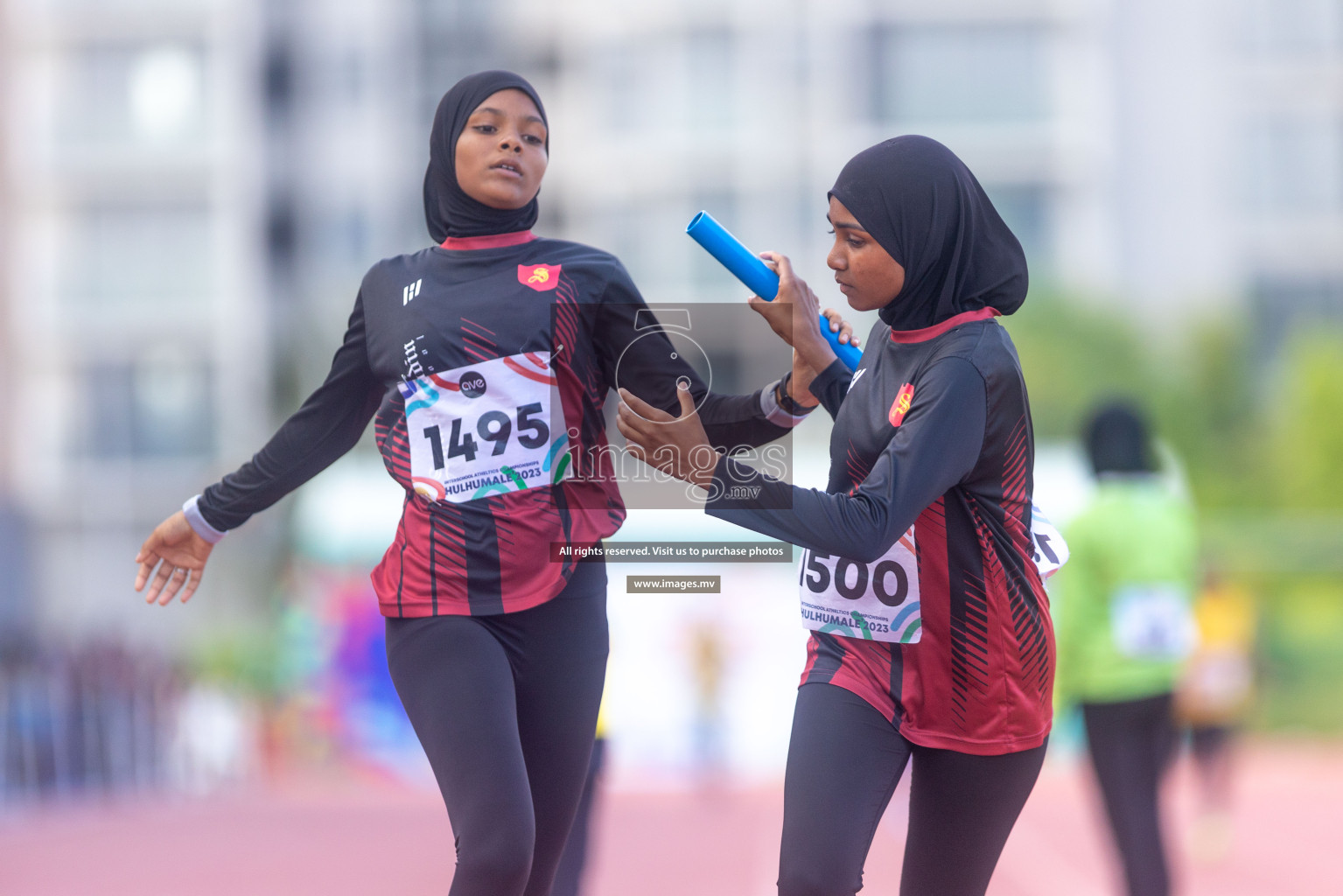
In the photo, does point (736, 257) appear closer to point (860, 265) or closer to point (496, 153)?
point (860, 265)

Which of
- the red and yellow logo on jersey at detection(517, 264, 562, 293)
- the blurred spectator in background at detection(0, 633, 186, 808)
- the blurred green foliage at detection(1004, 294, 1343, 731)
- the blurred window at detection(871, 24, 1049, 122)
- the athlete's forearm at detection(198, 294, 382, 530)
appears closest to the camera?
the red and yellow logo on jersey at detection(517, 264, 562, 293)

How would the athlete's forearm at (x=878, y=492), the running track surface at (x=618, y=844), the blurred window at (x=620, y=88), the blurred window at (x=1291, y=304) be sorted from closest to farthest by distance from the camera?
the athlete's forearm at (x=878, y=492) < the running track surface at (x=618, y=844) < the blurred window at (x=620, y=88) < the blurred window at (x=1291, y=304)

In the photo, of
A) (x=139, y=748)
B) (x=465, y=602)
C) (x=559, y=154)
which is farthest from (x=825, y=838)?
(x=559, y=154)

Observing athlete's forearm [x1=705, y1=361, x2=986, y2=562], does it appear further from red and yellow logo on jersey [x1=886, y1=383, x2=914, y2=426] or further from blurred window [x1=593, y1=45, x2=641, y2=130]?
blurred window [x1=593, y1=45, x2=641, y2=130]

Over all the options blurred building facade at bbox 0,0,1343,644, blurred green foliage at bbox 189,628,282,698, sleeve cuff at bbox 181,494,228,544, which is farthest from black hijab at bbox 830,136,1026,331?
blurred building facade at bbox 0,0,1343,644

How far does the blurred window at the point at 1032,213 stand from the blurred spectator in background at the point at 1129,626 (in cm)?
2619

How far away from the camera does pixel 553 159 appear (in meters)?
33.7

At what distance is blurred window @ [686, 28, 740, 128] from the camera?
30906 mm

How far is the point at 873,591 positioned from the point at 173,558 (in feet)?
5.92

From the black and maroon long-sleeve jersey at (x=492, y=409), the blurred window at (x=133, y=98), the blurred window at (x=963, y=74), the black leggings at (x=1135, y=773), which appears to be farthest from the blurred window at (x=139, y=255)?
the black and maroon long-sleeve jersey at (x=492, y=409)

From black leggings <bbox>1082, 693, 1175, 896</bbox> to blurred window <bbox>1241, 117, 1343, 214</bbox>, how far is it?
1226 inches

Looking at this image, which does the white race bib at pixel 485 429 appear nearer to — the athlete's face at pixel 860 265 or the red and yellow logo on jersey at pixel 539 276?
the red and yellow logo on jersey at pixel 539 276

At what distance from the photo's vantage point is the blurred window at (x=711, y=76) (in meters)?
30.9

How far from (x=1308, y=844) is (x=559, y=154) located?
26.3 meters
